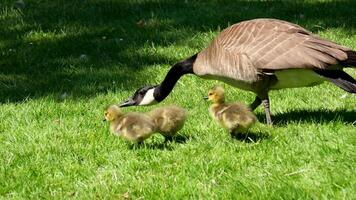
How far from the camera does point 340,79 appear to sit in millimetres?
6254

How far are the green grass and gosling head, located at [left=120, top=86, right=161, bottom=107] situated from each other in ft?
1.05

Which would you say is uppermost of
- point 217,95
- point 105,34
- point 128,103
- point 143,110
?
point 217,95

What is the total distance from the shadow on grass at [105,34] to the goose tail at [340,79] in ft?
10.6

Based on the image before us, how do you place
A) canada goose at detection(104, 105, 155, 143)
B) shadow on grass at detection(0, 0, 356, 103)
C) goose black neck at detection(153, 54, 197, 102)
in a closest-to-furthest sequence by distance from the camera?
canada goose at detection(104, 105, 155, 143), goose black neck at detection(153, 54, 197, 102), shadow on grass at detection(0, 0, 356, 103)

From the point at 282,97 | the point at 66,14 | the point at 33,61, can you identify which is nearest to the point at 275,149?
the point at 282,97

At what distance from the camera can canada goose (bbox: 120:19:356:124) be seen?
20.4 ft

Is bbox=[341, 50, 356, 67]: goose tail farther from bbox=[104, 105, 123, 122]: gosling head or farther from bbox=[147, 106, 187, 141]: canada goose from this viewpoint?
bbox=[104, 105, 123, 122]: gosling head

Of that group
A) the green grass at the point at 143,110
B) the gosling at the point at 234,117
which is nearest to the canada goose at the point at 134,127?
the green grass at the point at 143,110

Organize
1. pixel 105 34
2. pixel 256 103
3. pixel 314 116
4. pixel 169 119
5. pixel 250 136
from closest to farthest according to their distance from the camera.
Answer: pixel 169 119 → pixel 250 136 → pixel 314 116 → pixel 256 103 → pixel 105 34

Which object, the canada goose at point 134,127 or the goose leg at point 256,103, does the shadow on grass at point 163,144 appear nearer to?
the canada goose at point 134,127

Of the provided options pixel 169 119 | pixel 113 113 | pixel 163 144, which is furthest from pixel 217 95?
pixel 113 113

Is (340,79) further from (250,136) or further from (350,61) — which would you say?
(250,136)

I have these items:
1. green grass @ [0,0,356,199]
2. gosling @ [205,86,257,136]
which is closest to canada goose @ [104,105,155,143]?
green grass @ [0,0,356,199]

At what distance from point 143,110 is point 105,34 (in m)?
3.70
